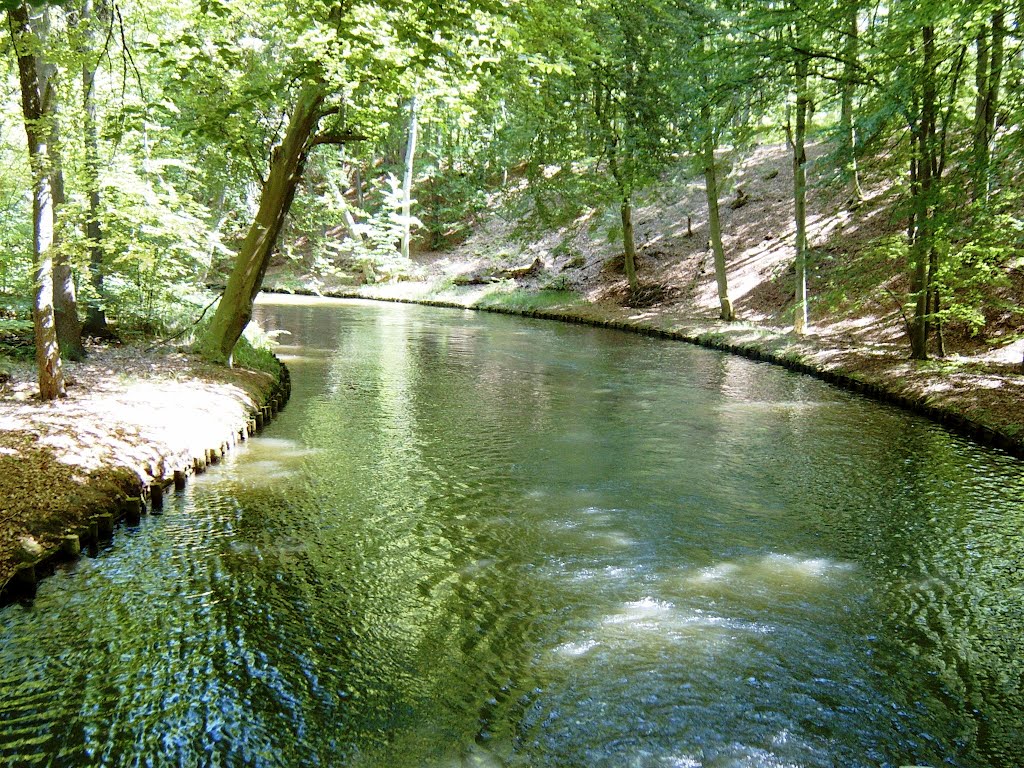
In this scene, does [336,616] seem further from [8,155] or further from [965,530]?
[8,155]

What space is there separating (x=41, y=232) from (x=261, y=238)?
179 inches

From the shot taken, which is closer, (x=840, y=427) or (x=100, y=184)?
(x=100, y=184)

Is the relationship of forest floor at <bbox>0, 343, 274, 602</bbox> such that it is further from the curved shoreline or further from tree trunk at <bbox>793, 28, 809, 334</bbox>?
tree trunk at <bbox>793, 28, 809, 334</bbox>

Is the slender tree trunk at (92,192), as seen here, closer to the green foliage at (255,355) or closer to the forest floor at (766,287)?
the green foliage at (255,355)

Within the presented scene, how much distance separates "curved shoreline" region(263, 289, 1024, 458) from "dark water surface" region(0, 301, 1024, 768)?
1.93ft

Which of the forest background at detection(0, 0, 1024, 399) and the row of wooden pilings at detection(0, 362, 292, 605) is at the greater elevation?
the forest background at detection(0, 0, 1024, 399)

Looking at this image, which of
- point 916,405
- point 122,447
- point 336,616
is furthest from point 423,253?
point 336,616

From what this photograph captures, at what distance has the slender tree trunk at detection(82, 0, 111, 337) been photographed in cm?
983

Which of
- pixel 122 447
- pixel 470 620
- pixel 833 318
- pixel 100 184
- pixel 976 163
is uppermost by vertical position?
pixel 976 163

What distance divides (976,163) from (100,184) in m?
12.4

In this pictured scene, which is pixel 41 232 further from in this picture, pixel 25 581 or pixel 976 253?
pixel 976 253

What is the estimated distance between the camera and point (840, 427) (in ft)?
38.1

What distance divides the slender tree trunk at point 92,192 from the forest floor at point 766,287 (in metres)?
8.34

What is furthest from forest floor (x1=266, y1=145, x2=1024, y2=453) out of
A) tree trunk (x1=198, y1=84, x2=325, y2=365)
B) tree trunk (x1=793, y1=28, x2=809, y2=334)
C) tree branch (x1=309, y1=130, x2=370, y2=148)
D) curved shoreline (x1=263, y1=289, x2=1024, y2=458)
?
tree branch (x1=309, y1=130, x2=370, y2=148)
